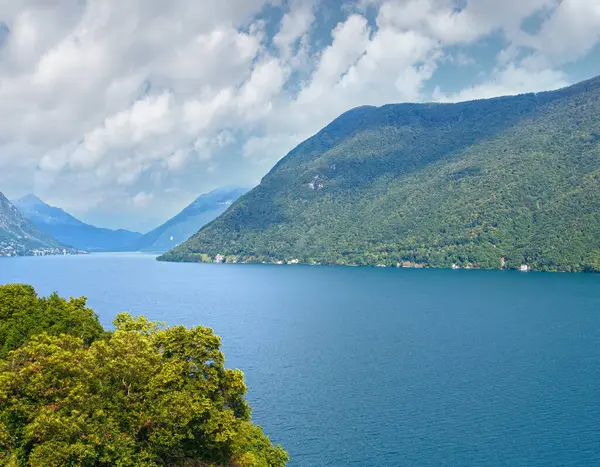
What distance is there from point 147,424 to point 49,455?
606 centimetres

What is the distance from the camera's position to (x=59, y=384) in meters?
31.7

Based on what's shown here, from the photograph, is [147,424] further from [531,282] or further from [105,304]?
[531,282]

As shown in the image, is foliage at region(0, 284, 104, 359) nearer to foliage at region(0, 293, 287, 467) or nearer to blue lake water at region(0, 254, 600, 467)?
foliage at region(0, 293, 287, 467)

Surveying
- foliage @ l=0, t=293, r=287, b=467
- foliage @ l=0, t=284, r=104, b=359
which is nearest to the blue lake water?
foliage @ l=0, t=293, r=287, b=467

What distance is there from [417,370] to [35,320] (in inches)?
1966

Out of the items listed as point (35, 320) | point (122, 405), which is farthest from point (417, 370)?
point (35, 320)

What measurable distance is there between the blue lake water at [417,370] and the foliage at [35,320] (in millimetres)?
21851

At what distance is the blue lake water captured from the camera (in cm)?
4862

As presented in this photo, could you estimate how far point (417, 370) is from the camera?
235 feet

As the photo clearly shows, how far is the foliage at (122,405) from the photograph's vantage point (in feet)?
94.2

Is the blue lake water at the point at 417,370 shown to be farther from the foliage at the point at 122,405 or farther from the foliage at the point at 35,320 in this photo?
the foliage at the point at 35,320

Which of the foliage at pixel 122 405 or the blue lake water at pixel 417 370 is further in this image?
the blue lake water at pixel 417 370

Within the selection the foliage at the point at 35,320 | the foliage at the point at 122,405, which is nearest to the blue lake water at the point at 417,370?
the foliage at the point at 122,405

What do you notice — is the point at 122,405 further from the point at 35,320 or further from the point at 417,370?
the point at 417,370
